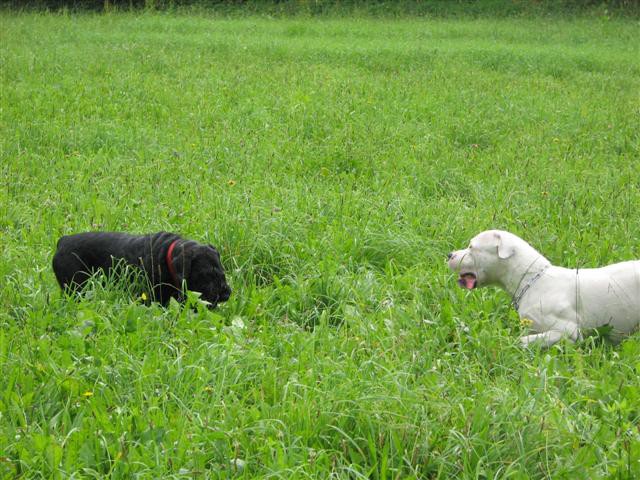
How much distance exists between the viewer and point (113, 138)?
828cm

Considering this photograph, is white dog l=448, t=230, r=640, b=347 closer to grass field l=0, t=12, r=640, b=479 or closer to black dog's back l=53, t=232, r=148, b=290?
grass field l=0, t=12, r=640, b=479

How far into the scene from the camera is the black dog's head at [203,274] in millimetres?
4406

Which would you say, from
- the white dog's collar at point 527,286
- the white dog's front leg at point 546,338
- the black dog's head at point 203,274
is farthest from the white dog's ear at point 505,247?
the black dog's head at point 203,274

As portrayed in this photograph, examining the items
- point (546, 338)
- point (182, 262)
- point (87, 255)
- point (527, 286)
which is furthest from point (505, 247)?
point (87, 255)

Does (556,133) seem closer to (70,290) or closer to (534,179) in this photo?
(534,179)

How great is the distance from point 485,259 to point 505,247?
0.13 meters

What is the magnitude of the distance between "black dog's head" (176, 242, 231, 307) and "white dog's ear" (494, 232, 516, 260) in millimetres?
1547

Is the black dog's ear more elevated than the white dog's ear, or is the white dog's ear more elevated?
the white dog's ear

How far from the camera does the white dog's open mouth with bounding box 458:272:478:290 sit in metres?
4.39

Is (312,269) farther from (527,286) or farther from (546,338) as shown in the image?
(546,338)

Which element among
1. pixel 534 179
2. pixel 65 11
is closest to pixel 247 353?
pixel 534 179

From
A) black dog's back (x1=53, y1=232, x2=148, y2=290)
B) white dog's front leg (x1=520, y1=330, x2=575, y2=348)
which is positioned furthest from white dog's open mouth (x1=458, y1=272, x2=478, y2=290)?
black dog's back (x1=53, y1=232, x2=148, y2=290)

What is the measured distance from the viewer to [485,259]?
4355 mm

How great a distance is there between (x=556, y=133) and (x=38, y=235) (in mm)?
6031
